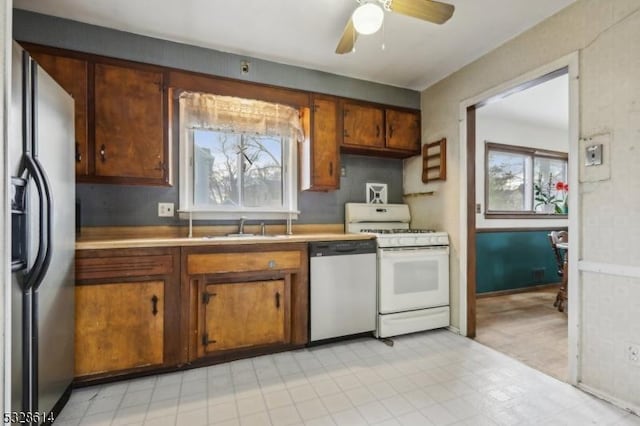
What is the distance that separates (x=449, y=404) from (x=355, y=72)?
286 cm

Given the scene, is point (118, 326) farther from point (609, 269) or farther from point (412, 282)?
point (609, 269)

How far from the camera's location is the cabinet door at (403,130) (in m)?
3.19

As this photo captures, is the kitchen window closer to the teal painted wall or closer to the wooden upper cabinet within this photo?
the wooden upper cabinet

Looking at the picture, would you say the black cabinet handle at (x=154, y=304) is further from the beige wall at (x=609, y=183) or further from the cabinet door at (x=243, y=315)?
the beige wall at (x=609, y=183)

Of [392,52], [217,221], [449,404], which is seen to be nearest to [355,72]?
[392,52]

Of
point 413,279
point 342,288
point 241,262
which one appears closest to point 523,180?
point 413,279

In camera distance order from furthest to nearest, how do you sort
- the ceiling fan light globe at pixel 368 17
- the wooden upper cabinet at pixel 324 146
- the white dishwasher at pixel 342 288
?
the wooden upper cabinet at pixel 324 146 < the white dishwasher at pixel 342 288 < the ceiling fan light globe at pixel 368 17

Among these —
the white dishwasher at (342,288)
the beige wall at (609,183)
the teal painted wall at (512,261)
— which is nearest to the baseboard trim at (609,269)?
the beige wall at (609,183)

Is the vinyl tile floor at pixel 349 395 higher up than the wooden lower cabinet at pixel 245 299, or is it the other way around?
the wooden lower cabinet at pixel 245 299

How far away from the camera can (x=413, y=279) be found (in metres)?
2.78

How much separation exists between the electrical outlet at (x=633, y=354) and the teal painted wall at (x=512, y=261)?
2356 millimetres

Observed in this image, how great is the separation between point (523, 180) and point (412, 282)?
310cm

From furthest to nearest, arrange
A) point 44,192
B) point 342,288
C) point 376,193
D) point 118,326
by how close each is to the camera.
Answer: point 376,193
point 342,288
point 118,326
point 44,192

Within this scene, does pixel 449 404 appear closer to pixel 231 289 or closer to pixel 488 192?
pixel 231 289
